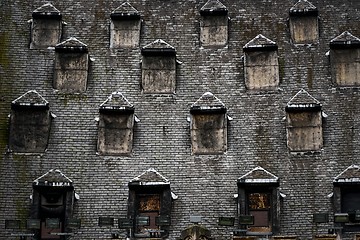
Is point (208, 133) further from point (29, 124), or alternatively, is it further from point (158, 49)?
point (29, 124)

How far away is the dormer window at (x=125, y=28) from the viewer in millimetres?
39000

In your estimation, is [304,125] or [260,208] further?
[304,125]

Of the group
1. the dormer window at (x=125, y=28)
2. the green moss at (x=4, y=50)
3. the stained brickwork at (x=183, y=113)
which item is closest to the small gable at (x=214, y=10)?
the stained brickwork at (x=183, y=113)

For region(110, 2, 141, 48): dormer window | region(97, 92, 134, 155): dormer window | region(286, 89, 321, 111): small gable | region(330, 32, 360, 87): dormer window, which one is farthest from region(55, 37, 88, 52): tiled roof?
region(330, 32, 360, 87): dormer window

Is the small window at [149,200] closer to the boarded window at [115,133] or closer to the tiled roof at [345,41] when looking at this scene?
the boarded window at [115,133]

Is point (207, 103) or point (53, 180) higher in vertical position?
point (207, 103)

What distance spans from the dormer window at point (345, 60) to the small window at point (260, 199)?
20.3 ft

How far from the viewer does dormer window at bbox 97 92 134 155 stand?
117 feet

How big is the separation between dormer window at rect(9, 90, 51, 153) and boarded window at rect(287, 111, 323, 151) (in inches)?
408

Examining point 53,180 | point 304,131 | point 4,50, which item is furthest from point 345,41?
point 4,50

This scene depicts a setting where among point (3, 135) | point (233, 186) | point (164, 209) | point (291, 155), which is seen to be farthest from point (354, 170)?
point (3, 135)

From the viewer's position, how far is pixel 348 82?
37.2 meters

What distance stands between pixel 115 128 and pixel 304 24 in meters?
10.2

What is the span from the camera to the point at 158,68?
3781cm
